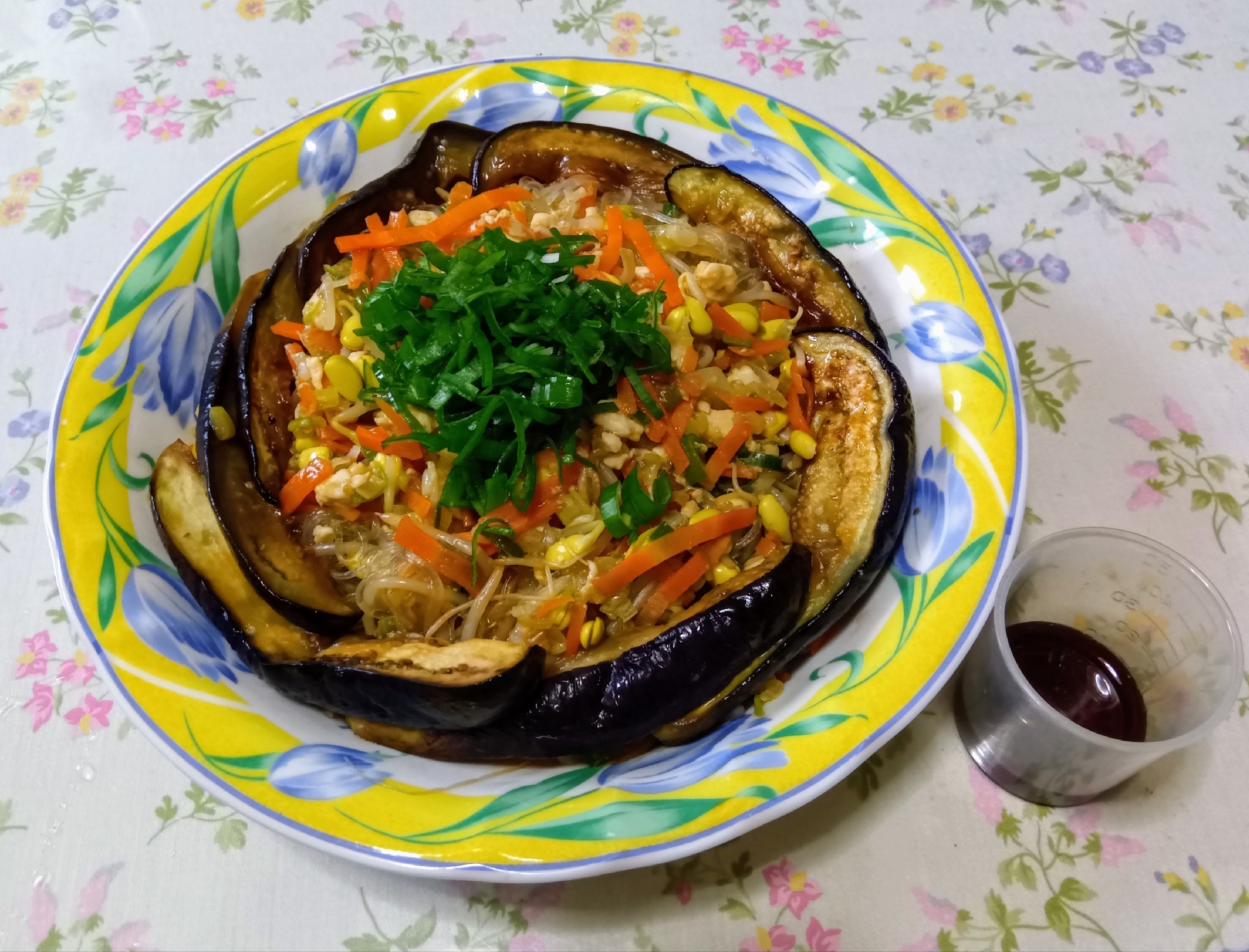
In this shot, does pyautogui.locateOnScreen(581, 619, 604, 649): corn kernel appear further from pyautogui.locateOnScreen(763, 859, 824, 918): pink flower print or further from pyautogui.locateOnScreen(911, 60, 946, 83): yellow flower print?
pyautogui.locateOnScreen(911, 60, 946, 83): yellow flower print

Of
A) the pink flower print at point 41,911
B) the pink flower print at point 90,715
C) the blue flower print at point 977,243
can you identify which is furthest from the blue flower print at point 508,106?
the pink flower print at point 41,911

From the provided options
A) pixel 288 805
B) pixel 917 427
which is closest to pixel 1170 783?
pixel 917 427

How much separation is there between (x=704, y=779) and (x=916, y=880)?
838 millimetres

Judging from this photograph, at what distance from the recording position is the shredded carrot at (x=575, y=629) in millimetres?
2229

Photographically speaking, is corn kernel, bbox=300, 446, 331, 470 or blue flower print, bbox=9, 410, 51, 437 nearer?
corn kernel, bbox=300, 446, 331, 470

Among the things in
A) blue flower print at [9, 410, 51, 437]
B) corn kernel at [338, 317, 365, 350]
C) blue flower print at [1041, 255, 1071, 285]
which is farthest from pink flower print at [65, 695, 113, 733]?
blue flower print at [1041, 255, 1071, 285]

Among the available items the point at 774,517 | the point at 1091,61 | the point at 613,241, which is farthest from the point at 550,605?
the point at 1091,61

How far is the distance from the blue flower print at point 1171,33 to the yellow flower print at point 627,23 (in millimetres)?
2871

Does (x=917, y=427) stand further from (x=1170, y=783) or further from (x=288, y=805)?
(x=288, y=805)

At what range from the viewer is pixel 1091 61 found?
4.09m

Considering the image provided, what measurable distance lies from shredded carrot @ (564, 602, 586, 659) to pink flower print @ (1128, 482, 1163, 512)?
83.1 inches

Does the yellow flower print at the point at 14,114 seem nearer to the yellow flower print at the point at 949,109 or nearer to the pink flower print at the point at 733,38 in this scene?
the pink flower print at the point at 733,38

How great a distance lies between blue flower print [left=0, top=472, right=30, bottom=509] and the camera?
A: 3004 mm

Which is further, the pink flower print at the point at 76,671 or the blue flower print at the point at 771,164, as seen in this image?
the blue flower print at the point at 771,164
